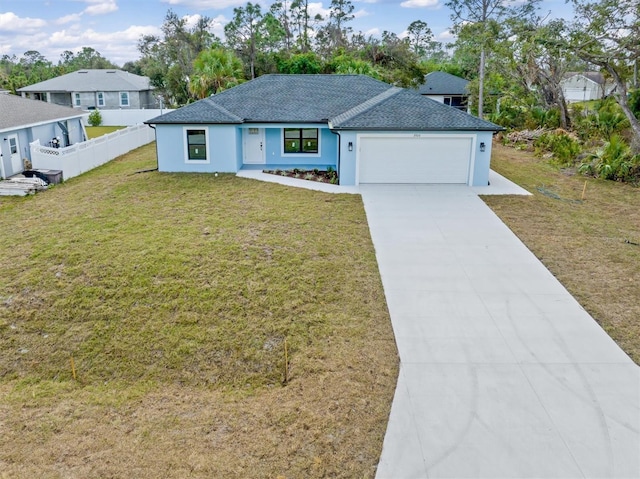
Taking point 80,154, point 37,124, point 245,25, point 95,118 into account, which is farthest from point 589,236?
point 245,25

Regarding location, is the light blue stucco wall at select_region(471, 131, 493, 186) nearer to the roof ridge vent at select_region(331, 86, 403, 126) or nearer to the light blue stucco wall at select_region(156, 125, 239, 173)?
the roof ridge vent at select_region(331, 86, 403, 126)

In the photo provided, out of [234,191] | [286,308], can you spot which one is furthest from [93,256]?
[234,191]

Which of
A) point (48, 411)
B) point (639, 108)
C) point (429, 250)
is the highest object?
point (639, 108)

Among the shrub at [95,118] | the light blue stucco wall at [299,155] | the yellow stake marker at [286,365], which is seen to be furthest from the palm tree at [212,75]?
the yellow stake marker at [286,365]

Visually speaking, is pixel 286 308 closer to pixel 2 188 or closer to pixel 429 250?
pixel 429 250

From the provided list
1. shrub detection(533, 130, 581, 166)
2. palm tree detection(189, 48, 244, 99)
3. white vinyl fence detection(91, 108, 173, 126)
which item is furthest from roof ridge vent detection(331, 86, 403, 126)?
white vinyl fence detection(91, 108, 173, 126)
